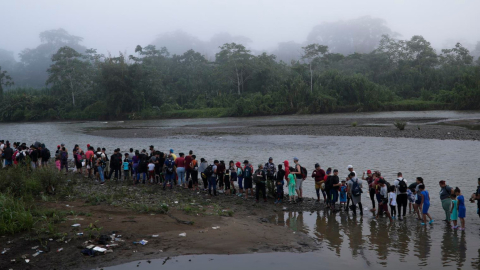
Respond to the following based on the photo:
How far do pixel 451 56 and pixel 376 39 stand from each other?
102 m

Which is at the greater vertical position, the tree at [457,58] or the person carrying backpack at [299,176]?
the tree at [457,58]

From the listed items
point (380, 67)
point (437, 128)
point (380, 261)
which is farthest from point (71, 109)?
point (380, 261)

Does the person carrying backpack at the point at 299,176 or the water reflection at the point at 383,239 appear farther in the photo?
the person carrying backpack at the point at 299,176

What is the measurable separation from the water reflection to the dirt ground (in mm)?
665

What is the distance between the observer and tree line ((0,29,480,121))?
214 feet

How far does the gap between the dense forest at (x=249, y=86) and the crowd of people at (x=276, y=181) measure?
49.5m

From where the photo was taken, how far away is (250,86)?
257 ft

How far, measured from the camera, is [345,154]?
23406mm

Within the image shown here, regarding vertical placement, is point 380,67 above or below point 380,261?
above

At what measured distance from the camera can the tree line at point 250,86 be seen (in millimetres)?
65125

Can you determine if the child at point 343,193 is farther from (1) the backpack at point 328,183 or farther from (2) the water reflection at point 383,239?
(2) the water reflection at point 383,239

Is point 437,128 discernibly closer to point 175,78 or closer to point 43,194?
point 43,194

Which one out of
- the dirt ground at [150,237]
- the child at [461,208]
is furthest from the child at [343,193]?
the child at [461,208]

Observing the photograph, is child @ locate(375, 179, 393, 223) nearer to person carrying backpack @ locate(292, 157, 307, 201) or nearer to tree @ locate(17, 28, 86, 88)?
person carrying backpack @ locate(292, 157, 307, 201)
